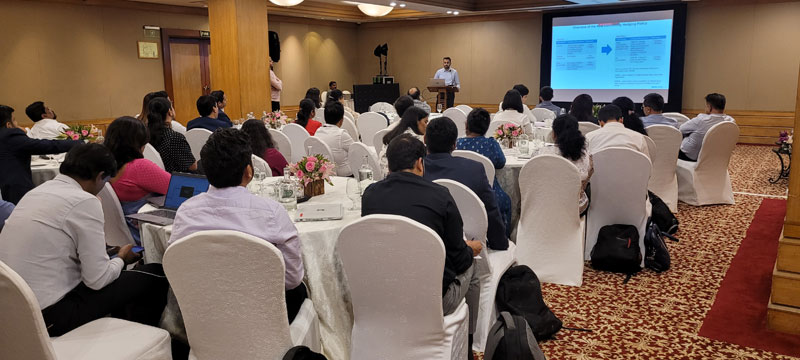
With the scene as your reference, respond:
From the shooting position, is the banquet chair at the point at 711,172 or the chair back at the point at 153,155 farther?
the banquet chair at the point at 711,172

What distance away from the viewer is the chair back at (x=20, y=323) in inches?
77.4

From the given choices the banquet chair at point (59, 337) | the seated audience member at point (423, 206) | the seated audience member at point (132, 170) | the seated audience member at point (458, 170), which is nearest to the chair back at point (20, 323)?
the banquet chair at point (59, 337)

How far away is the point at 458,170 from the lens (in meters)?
3.48

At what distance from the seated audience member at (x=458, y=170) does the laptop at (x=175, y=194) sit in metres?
1.31

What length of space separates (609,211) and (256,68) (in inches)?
270

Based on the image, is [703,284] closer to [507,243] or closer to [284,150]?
[507,243]

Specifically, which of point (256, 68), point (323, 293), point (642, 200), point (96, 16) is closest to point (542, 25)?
point (256, 68)

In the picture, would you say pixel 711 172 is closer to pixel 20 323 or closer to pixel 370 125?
pixel 370 125

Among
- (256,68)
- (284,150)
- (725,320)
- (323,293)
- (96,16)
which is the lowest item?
(725,320)

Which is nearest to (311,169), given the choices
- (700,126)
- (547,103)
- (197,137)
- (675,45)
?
(197,137)

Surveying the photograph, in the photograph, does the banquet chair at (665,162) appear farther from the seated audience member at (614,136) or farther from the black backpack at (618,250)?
the black backpack at (618,250)

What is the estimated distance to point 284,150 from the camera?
626 cm

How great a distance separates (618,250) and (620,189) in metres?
0.46

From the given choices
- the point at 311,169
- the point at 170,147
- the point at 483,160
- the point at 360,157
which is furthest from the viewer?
the point at 360,157
